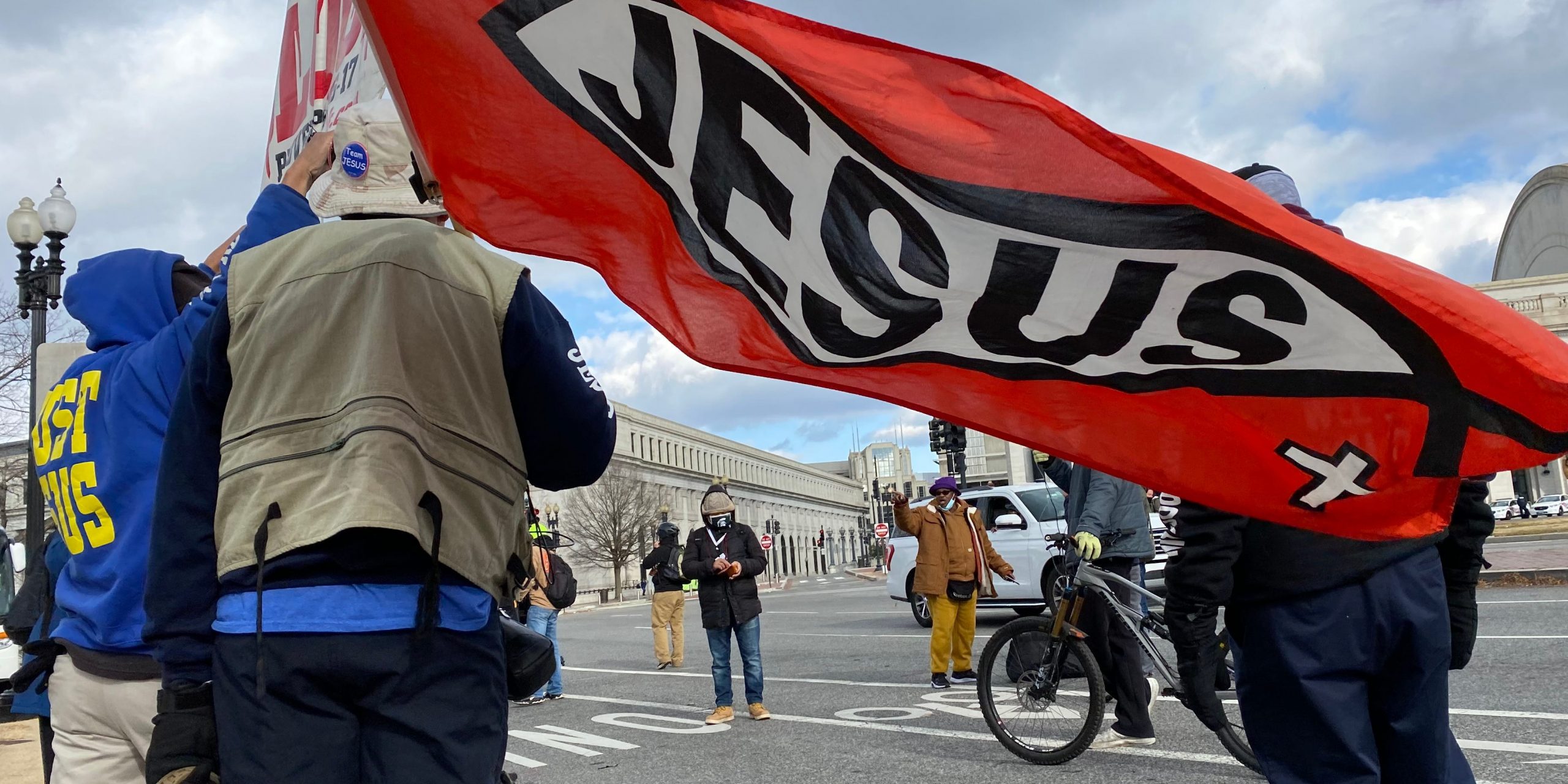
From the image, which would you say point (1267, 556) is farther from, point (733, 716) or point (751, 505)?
point (751, 505)

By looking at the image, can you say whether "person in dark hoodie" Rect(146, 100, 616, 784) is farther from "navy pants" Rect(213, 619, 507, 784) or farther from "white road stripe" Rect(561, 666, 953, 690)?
"white road stripe" Rect(561, 666, 953, 690)

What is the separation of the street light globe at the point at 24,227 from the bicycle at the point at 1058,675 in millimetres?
13257

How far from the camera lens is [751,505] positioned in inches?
4828

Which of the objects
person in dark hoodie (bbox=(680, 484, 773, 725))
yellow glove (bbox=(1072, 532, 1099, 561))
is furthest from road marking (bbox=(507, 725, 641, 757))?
yellow glove (bbox=(1072, 532, 1099, 561))

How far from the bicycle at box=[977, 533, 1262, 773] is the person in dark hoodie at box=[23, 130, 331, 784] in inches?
179

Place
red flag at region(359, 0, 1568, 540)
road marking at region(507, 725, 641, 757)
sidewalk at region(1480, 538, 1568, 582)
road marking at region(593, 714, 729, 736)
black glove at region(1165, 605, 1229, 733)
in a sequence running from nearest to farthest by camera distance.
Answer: red flag at region(359, 0, 1568, 540) → black glove at region(1165, 605, 1229, 733) → road marking at region(507, 725, 641, 757) → road marking at region(593, 714, 729, 736) → sidewalk at region(1480, 538, 1568, 582)

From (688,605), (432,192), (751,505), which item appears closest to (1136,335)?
(432,192)

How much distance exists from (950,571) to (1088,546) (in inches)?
128

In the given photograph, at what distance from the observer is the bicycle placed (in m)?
5.97

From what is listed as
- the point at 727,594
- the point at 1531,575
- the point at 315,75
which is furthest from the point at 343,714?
the point at 1531,575

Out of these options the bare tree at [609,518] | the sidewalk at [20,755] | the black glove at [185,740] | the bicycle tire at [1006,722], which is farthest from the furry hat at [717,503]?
the bare tree at [609,518]

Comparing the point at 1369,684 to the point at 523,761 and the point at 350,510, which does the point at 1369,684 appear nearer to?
the point at 350,510

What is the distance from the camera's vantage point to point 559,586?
38.8ft

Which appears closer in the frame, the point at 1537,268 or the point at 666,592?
the point at 666,592
